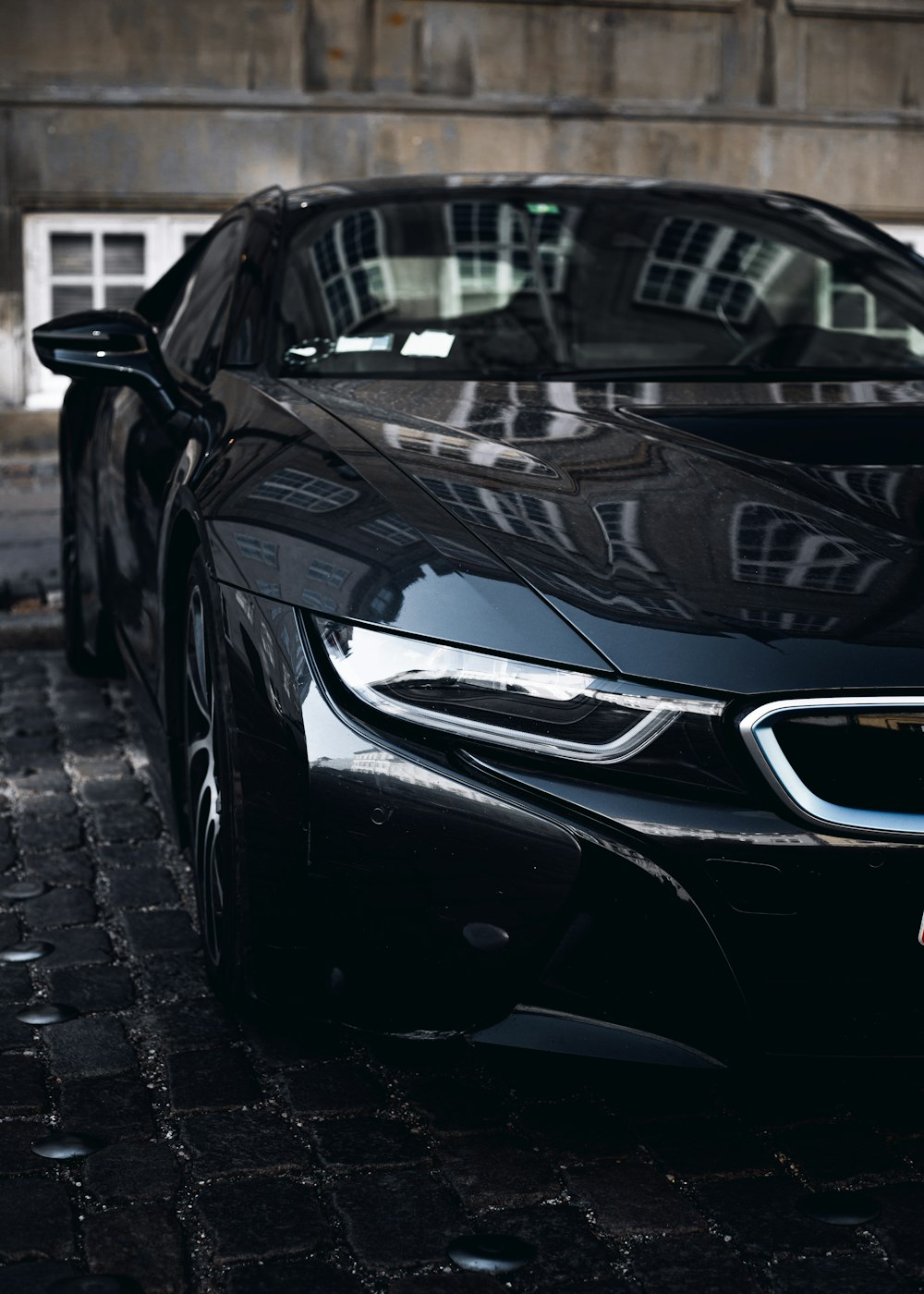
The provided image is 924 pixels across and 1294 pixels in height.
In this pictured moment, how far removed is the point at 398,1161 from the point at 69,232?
10270 mm

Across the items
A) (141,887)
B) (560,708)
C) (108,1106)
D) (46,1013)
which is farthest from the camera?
(141,887)

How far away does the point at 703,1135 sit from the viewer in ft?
7.80

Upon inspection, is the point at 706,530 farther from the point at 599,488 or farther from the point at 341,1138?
the point at 341,1138

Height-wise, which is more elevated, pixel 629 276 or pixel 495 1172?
pixel 629 276

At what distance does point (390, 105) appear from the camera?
11758mm

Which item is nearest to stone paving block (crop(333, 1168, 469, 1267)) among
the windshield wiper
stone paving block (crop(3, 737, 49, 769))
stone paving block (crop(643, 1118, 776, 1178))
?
stone paving block (crop(643, 1118, 776, 1178))

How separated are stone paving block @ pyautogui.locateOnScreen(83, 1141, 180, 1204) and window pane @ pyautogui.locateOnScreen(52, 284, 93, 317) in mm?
10017

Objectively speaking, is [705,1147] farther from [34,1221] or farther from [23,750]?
[23,750]

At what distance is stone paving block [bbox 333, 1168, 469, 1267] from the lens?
207cm

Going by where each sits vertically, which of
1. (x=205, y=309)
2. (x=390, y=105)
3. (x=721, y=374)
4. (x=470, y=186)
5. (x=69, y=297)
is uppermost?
(x=390, y=105)

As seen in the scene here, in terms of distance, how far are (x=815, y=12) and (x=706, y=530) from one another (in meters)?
11.3

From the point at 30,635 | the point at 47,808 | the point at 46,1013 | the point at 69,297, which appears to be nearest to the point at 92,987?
the point at 46,1013

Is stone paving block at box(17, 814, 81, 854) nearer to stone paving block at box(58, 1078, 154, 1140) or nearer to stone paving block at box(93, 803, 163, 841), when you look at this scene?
stone paving block at box(93, 803, 163, 841)

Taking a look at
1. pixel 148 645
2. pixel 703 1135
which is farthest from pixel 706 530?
pixel 148 645
